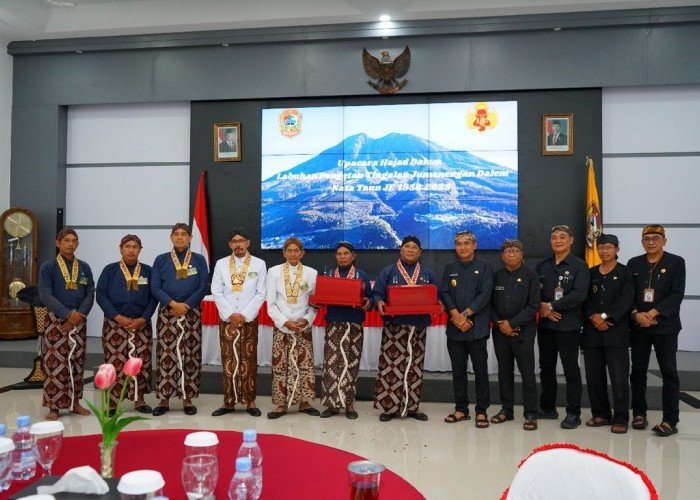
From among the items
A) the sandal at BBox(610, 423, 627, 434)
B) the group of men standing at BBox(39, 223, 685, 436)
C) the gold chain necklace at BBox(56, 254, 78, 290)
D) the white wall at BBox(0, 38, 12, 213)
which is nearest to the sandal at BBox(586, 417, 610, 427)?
the group of men standing at BBox(39, 223, 685, 436)

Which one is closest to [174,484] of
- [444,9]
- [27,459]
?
[27,459]

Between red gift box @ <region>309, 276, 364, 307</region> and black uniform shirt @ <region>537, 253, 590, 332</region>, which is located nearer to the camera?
black uniform shirt @ <region>537, 253, 590, 332</region>

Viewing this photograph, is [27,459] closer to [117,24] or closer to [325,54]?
[325,54]

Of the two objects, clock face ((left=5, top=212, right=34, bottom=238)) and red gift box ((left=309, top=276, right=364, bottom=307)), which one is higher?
clock face ((left=5, top=212, right=34, bottom=238))

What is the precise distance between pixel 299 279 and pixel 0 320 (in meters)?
4.57

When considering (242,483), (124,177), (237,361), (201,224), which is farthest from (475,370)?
(124,177)

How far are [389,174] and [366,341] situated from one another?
2301 millimetres

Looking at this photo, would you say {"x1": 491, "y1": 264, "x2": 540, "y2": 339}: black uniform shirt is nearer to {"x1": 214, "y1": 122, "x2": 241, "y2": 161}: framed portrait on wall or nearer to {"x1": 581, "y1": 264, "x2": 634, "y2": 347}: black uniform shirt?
{"x1": 581, "y1": 264, "x2": 634, "y2": 347}: black uniform shirt

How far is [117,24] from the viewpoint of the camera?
24.2 ft

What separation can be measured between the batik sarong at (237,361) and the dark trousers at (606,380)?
2650mm

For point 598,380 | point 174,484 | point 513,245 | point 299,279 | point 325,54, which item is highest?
point 325,54

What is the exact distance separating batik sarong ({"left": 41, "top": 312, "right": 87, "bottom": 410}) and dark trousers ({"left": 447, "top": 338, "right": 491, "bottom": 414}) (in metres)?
2.98

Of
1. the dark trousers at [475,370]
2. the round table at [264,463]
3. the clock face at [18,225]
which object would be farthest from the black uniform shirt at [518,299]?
the clock face at [18,225]

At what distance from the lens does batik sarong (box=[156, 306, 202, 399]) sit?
4.77 metres
